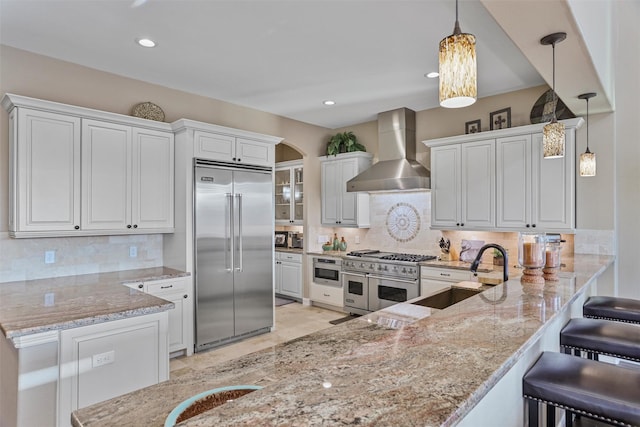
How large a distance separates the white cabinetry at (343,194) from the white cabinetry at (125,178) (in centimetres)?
261

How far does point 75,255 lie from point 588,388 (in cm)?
396

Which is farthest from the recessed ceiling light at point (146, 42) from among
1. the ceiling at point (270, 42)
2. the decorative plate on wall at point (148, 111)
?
the decorative plate on wall at point (148, 111)

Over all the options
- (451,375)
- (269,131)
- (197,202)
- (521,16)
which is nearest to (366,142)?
(269,131)

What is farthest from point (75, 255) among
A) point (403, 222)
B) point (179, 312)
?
point (403, 222)

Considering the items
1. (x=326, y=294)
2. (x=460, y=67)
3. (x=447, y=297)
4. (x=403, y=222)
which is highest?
(x=460, y=67)

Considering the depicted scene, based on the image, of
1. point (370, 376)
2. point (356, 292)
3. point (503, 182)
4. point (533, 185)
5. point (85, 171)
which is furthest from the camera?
point (356, 292)

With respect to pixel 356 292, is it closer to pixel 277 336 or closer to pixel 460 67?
pixel 277 336

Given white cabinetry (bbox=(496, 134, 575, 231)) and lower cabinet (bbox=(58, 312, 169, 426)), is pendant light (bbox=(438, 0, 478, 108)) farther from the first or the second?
white cabinetry (bbox=(496, 134, 575, 231))

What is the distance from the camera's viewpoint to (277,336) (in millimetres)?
4461

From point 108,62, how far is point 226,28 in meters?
1.41

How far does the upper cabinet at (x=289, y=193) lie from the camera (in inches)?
245

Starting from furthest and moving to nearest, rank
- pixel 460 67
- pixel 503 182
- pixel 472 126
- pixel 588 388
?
pixel 472 126
pixel 503 182
pixel 588 388
pixel 460 67

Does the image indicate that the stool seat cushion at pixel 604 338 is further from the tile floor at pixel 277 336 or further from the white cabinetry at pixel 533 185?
the tile floor at pixel 277 336

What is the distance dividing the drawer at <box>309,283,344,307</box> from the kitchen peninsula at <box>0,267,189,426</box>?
313 centimetres
